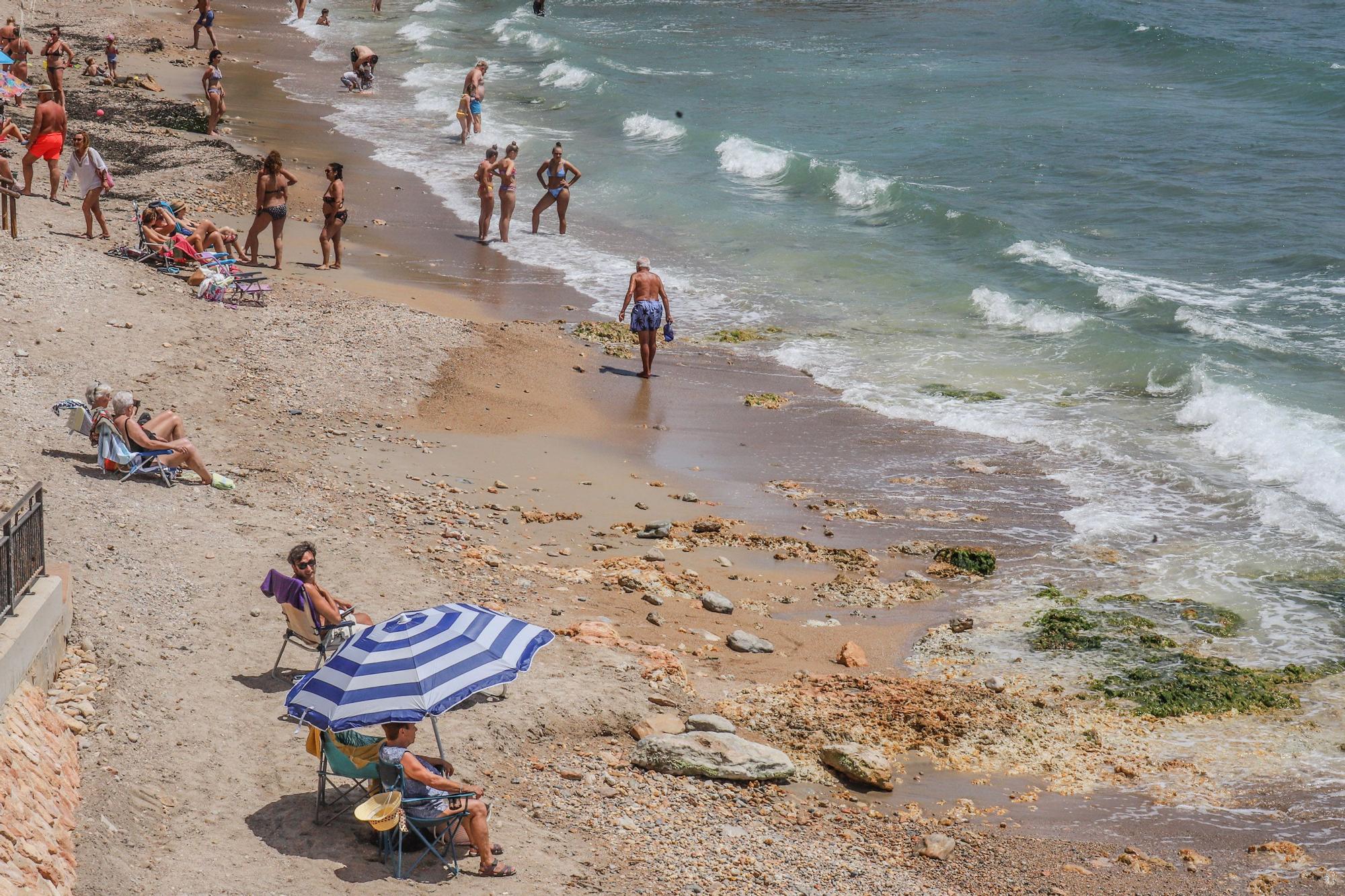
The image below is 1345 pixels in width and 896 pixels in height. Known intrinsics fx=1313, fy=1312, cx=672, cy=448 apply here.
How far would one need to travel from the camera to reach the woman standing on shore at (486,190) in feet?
67.9

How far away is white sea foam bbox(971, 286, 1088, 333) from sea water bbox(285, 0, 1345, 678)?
5 cm

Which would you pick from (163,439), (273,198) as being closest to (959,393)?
(273,198)

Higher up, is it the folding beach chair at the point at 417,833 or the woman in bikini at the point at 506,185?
the woman in bikini at the point at 506,185

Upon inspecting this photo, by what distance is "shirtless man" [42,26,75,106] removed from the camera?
25.6 metres

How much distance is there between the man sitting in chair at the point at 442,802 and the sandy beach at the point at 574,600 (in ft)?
0.37

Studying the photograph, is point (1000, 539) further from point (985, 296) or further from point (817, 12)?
point (817, 12)

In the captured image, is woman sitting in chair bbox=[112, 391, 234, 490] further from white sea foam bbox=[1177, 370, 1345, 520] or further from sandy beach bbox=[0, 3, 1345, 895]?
white sea foam bbox=[1177, 370, 1345, 520]

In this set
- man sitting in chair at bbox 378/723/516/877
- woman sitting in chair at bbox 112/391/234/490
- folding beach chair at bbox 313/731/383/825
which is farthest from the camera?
woman sitting in chair at bbox 112/391/234/490

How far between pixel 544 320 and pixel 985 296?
6937 mm

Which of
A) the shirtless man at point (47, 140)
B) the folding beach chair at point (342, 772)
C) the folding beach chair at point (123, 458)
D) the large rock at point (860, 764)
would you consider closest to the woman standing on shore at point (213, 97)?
the shirtless man at point (47, 140)

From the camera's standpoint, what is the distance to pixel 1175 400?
16234 millimetres

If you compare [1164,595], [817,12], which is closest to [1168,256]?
[1164,595]

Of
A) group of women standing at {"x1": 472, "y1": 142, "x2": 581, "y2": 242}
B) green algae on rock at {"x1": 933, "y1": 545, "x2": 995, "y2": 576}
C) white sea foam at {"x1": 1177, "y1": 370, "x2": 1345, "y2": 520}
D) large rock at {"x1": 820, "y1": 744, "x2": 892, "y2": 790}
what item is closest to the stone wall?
large rock at {"x1": 820, "y1": 744, "x2": 892, "y2": 790}

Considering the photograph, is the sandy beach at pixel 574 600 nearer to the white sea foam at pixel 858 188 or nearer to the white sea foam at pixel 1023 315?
the white sea foam at pixel 1023 315
